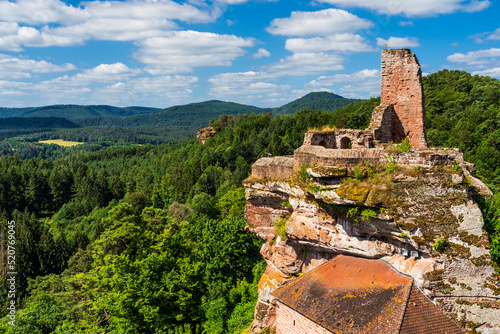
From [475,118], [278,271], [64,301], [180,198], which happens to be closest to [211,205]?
[180,198]

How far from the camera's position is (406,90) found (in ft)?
61.9

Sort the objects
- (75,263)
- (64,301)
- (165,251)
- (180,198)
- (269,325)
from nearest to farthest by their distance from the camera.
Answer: (269,325) < (165,251) < (64,301) < (75,263) < (180,198)

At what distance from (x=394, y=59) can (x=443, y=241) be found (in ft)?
36.1

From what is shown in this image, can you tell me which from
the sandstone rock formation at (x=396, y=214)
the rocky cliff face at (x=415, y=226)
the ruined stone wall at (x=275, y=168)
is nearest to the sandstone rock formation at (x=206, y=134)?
the ruined stone wall at (x=275, y=168)

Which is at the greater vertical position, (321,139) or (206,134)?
(206,134)

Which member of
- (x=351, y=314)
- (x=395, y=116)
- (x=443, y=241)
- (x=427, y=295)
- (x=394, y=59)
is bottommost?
(x=351, y=314)

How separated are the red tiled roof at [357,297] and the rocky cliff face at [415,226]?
52 centimetres

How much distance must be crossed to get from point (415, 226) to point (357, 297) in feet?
11.4

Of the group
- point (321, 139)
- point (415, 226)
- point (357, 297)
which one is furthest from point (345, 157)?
point (321, 139)

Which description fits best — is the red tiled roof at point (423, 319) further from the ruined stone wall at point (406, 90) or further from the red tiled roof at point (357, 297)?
the ruined stone wall at point (406, 90)

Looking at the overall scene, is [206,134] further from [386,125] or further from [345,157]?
[345,157]

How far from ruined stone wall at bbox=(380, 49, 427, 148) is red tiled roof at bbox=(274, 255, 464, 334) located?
28.6 ft

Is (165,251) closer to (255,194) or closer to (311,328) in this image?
(255,194)

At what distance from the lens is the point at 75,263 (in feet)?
184
